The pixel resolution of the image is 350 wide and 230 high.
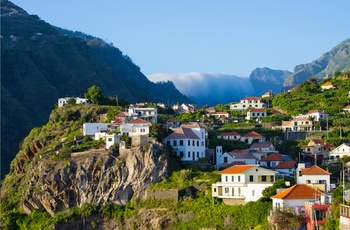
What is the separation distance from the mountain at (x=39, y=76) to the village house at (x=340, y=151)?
55663mm

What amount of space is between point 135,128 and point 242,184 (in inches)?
549

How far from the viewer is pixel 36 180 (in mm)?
69250

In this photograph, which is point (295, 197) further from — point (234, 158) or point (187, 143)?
point (187, 143)

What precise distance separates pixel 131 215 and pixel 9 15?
12311 cm

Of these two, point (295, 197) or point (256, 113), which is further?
point (256, 113)

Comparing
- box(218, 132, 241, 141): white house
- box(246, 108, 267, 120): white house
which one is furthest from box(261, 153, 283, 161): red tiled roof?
box(246, 108, 267, 120): white house

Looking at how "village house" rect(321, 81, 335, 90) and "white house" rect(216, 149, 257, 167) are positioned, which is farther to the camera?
"village house" rect(321, 81, 335, 90)

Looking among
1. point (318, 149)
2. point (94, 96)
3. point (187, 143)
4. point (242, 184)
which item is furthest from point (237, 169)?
point (94, 96)

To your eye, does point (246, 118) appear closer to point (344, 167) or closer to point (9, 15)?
point (344, 167)

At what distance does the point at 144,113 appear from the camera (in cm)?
8256

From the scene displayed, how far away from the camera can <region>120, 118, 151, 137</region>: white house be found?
6875 cm

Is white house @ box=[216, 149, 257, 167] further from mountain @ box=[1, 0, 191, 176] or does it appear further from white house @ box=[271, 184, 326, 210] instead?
mountain @ box=[1, 0, 191, 176]

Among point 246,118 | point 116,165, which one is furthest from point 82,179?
point 246,118

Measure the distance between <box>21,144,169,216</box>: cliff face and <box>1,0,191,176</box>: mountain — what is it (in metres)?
46.4
